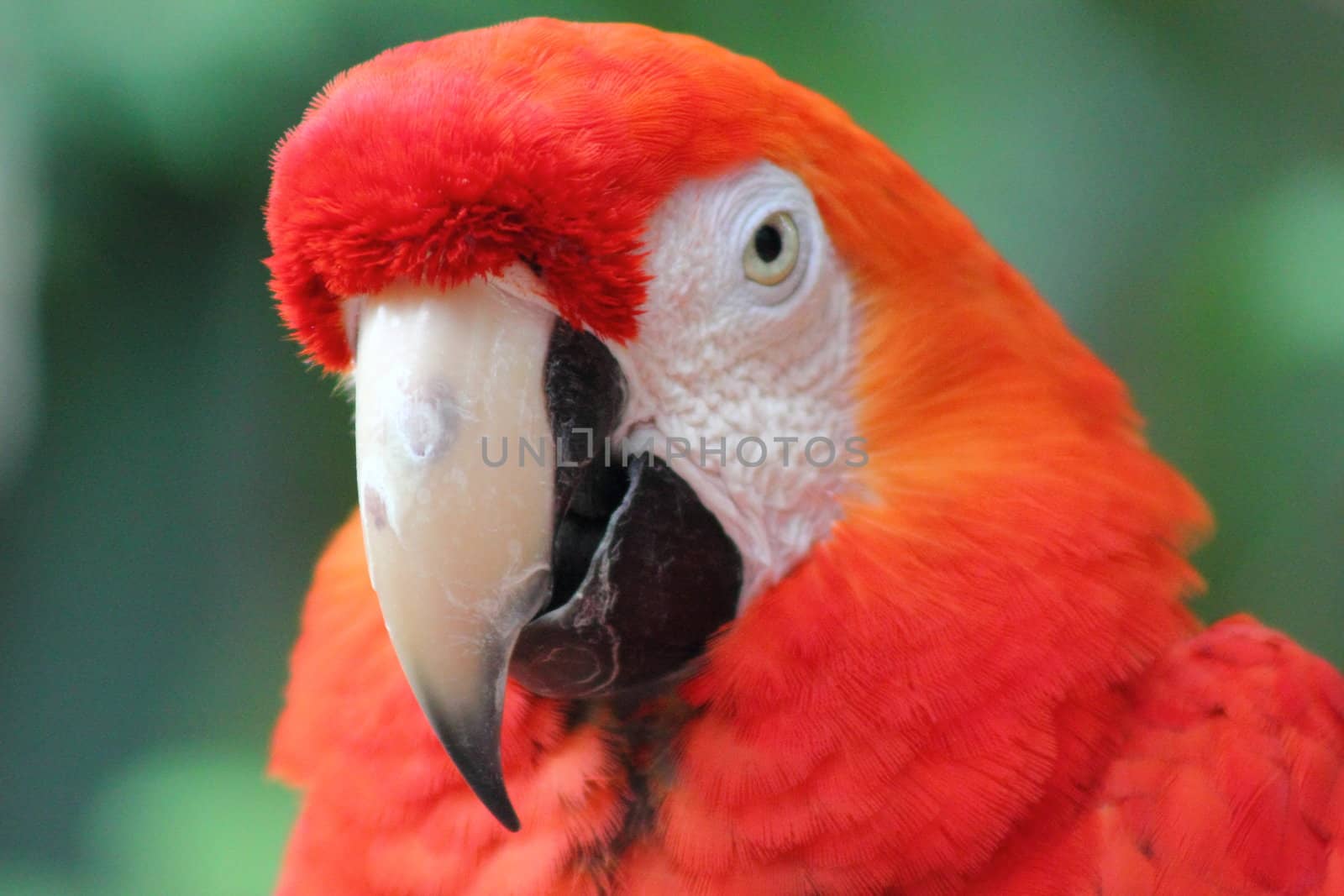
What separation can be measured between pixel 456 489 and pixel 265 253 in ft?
4.40

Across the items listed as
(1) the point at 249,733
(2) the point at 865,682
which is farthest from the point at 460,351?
(1) the point at 249,733

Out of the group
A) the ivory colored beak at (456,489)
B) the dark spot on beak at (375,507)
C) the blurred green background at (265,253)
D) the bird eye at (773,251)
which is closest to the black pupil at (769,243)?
the bird eye at (773,251)

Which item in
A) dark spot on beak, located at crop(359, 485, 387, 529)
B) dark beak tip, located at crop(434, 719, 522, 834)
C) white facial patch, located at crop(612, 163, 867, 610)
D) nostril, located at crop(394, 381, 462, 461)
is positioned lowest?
dark beak tip, located at crop(434, 719, 522, 834)

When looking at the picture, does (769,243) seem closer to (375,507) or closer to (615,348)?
(615,348)

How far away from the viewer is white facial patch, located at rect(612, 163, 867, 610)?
0.66 meters

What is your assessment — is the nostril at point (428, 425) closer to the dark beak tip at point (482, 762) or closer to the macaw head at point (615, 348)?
the macaw head at point (615, 348)

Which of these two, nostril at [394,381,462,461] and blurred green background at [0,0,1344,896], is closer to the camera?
nostril at [394,381,462,461]

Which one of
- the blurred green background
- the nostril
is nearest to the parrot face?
the nostril

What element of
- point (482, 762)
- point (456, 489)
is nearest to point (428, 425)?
point (456, 489)

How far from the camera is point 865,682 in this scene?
0.67 m

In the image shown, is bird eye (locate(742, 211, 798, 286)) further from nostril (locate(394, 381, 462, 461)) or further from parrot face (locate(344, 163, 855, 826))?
nostril (locate(394, 381, 462, 461))

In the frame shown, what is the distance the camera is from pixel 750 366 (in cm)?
69

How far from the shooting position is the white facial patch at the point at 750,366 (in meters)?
0.66

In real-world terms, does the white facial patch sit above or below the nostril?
above
